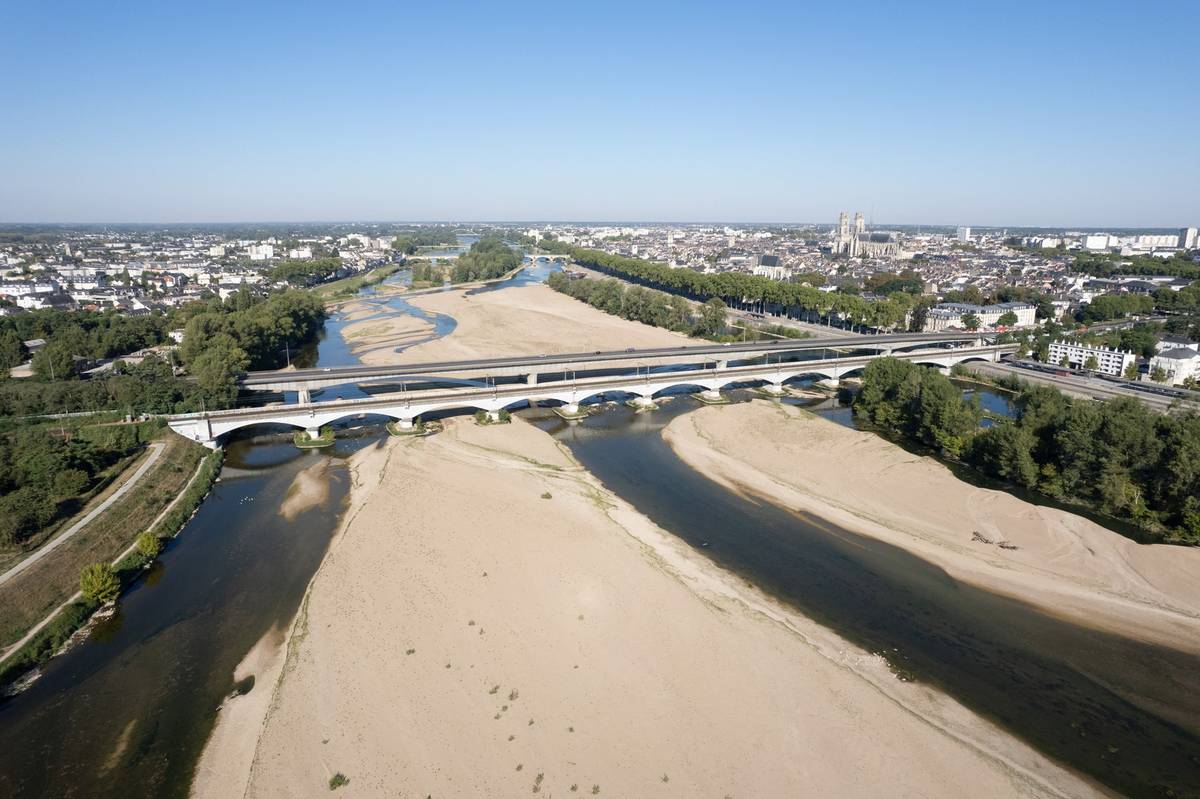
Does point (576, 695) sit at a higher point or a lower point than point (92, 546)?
lower

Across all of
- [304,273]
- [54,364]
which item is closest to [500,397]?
[54,364]

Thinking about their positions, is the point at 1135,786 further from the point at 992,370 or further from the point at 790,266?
the point at 790,266

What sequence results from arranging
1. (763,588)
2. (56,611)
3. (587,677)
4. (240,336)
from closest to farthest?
(587,677) < (56,611) < (763,588) < (240,336)

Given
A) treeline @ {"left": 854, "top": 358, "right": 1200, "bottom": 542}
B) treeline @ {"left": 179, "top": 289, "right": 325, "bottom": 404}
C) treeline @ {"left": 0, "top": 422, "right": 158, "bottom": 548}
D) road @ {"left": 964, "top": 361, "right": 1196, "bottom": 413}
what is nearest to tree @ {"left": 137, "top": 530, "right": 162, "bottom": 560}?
treeline @ {"left": 0, "top": 422, "right": 158, "bottom": 548}

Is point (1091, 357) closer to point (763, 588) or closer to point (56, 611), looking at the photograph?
point (763, 588)

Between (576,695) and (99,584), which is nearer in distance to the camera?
(576,695)

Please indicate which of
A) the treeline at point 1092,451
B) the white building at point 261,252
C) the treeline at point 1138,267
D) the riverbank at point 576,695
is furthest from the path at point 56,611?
the white building at point 261,252
